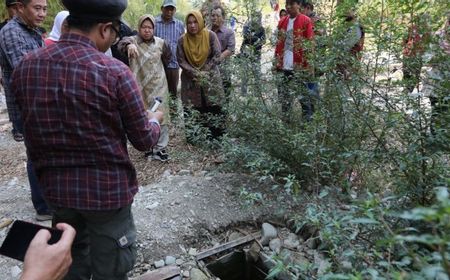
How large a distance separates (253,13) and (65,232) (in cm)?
329

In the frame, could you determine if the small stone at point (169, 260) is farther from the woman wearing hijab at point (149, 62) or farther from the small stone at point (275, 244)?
the woman wearing hijab at point (149, 62)

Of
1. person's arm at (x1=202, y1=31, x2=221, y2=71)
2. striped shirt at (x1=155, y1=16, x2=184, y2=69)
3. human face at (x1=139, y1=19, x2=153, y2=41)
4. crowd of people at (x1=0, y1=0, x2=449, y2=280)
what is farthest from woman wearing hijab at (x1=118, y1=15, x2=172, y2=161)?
crowd of people at (x1=0, y1=0, x2=449, y2=280)

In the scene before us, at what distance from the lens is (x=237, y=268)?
3309 millimetres

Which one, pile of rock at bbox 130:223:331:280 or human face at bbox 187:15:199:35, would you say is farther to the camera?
human face at bbox 187:15:199:35

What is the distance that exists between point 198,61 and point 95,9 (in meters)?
3.24

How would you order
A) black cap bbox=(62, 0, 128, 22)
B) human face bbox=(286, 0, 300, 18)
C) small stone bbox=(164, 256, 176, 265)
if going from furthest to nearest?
1. human face bbox=(286, 0, 300, 18)
2. small stone bbox=(164, 256, 176, 265)
3. black cap bbox=(62, 0, 128, 22)

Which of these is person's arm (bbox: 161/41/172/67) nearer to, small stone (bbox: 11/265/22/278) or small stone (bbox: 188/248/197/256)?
small stone (bbox: 188/248/197/256)

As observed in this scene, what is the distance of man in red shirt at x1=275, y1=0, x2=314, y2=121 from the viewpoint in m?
3.67

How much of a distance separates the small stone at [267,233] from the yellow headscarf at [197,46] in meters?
2.35

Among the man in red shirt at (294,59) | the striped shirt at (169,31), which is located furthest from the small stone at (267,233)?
the striped shirt at (169,31)

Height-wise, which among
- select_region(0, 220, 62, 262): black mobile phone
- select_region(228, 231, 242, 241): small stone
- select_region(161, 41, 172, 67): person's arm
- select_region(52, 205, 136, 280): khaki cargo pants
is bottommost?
select_region(228, 231, 242, 241): small stone

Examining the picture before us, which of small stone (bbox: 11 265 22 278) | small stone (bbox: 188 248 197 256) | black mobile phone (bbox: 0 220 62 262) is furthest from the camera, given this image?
small stone (bbox: 188 248 197 256)

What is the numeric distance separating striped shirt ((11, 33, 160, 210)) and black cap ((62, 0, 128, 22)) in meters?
0.11

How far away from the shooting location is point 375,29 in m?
2.63
